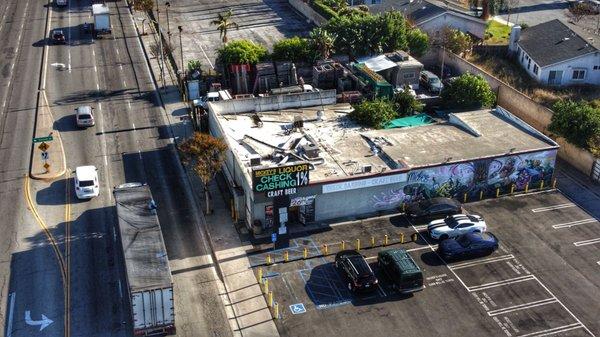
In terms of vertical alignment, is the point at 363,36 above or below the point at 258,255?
above

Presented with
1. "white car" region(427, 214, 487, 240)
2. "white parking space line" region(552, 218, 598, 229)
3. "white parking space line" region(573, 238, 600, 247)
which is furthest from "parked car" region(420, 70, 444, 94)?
"white parking space line" region(573, 238, 600, 247)

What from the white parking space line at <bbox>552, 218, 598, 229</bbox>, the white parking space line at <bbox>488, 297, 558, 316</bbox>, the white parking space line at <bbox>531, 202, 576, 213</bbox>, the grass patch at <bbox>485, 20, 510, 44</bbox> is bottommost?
the white parking space line at <bbox>488, 297, 558, 316</bbox>

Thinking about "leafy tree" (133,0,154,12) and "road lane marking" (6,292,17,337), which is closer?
"road lane marking" (6,292,17,337)

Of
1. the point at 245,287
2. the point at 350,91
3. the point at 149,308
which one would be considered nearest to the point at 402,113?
the point at 350,91

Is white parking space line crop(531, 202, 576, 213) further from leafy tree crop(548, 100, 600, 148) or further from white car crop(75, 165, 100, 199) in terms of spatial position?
white car crop(75, 165, 100, 199)

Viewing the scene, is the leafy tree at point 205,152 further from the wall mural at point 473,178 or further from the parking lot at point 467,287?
the wall mural at point 473,178

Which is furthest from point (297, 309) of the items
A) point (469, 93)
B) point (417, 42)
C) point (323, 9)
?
point (323, 9)

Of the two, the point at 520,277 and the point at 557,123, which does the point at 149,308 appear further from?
the point at 557,123
